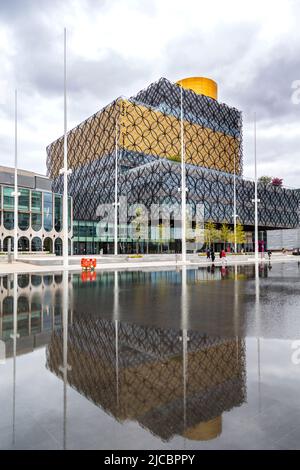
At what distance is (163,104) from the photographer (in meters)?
83.4

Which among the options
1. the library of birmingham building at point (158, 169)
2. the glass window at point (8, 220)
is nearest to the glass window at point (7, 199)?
the glass window at point (8, 220)

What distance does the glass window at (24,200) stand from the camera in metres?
62.2

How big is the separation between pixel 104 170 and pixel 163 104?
23333 mm

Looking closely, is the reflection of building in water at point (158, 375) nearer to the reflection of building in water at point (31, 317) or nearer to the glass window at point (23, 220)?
the reflection of building in water at point (31, 317)

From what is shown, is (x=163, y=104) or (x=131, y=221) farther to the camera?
(x=163, y=104)

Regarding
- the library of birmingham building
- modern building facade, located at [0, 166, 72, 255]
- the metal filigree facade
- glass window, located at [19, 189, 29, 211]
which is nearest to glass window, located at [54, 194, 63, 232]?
modern building facade, located at [0, 166, 72, 255]

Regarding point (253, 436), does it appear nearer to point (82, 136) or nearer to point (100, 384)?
point (100, 384)

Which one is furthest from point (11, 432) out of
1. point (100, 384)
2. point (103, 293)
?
point (103, 293)

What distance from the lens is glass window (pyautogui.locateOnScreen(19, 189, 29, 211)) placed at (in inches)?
2450

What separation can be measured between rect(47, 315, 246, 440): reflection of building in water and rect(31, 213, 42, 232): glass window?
195ft

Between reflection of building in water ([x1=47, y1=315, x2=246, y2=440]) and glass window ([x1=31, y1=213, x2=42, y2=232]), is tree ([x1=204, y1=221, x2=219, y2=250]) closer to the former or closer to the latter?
glass window ([x1=31, y1=213, x2=42, y2=232])

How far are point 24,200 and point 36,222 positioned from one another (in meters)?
4.70
